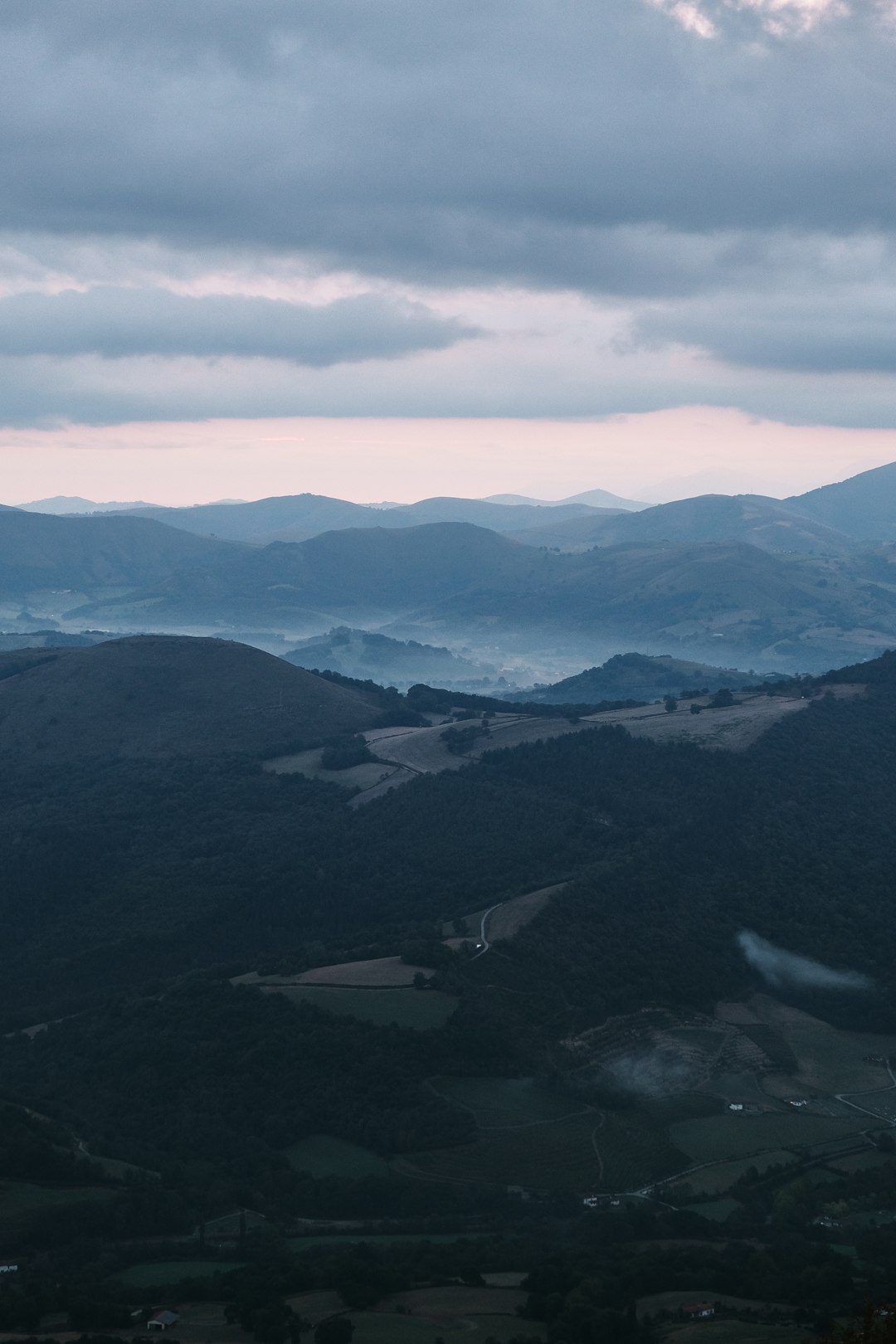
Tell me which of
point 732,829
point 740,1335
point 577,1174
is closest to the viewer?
point 740,1335

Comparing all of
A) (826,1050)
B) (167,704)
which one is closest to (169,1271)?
(826,1050)

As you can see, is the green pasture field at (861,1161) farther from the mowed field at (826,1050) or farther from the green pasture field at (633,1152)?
the mowed field at (826,1050)

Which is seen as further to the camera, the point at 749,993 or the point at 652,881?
the point at 652,881

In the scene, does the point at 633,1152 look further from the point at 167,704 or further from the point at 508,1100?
the point at 167,704

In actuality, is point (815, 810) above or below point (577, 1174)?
above

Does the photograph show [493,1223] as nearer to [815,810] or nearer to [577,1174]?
[577,1174]

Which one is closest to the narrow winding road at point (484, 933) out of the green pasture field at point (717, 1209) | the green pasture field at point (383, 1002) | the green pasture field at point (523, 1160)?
the green pasture field at point (383, 1002)

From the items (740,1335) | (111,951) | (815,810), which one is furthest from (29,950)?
(740,1335)
